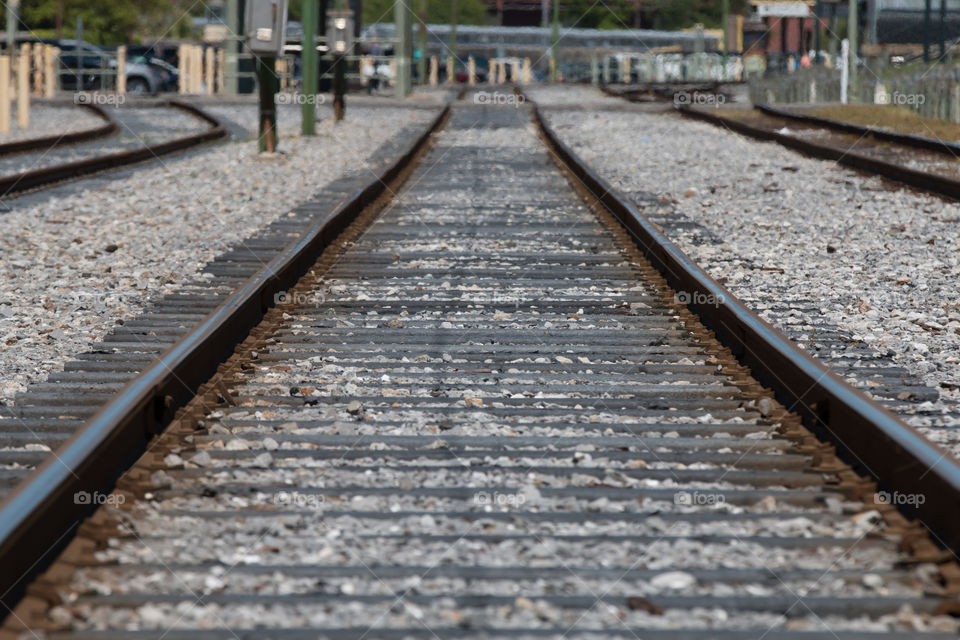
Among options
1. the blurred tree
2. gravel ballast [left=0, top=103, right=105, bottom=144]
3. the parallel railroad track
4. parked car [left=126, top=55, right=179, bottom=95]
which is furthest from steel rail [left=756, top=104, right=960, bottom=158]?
the blurred tree

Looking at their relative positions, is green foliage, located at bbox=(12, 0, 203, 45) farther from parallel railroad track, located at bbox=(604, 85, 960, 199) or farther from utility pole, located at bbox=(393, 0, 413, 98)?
parallel railroad track, located at bbox=(604, 85, 960, 199)

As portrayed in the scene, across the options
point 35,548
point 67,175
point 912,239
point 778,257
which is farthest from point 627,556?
point 67,175

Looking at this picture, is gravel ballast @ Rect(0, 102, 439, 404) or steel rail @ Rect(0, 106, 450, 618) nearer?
steel rail @ Rect(0, 106, 450, 618)

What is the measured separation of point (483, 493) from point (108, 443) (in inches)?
45.1

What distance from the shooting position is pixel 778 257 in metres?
9.06

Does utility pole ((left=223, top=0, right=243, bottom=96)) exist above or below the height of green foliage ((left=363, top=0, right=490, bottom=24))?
below

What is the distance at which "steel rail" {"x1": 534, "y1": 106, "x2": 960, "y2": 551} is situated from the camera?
3.46 metres

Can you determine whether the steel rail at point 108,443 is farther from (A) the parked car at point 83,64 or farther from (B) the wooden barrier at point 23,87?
(A) the parked car at point 83,64

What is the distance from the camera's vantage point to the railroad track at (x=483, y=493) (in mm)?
3070

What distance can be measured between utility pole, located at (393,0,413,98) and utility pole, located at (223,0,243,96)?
16.4 feet

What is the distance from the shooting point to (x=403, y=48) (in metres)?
Result: 39.8

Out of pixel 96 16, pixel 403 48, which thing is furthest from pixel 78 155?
pixel 96 16

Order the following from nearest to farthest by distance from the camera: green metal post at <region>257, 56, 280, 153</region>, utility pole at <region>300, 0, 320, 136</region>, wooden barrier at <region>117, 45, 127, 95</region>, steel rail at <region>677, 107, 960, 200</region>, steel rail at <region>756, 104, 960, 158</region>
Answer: steel rail at <region>677, 107, 960, 200</region> → steel rail at <region>756, 104, 960, 158</region> → green metal post at <region>257, 56, 280, 153</region> → utility pole at <region>300, 0, 320, 136</region> → wooden barrier at <region>117, 45, 127, 95</region>

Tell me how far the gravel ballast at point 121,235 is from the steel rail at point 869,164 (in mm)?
6124
